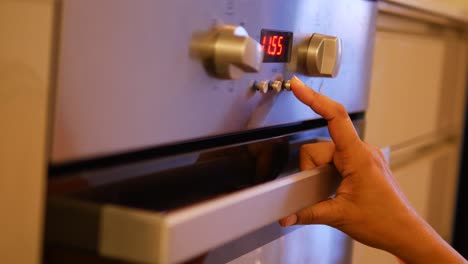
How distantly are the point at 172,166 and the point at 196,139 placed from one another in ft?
0.11

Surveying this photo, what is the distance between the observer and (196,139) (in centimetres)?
46

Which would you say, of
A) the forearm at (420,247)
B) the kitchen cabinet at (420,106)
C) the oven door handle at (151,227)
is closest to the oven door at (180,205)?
the oven door handle at (151,227)

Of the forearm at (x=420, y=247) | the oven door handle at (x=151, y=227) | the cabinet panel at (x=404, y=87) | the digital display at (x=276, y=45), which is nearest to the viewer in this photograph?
the oven door handle at (x=151, y=227)

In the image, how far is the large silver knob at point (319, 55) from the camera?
0.58 metres

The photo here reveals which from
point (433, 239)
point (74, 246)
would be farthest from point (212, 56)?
point (433, 239)

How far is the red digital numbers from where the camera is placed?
1.72 ft

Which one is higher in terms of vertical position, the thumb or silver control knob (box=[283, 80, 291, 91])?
silver control knob (box=[283, 80, 291, 91])

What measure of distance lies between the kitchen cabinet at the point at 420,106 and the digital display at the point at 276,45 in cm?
37

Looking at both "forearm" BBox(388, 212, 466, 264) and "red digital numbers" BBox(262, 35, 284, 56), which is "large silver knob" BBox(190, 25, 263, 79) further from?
"forearm" BBox(388, 212, 466, 264)

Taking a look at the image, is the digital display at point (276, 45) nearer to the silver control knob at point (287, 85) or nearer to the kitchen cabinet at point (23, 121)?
the silver control knob at point (287, 85)

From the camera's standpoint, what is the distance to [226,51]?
43cm

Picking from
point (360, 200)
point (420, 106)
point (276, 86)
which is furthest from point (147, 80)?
point (420, 106)

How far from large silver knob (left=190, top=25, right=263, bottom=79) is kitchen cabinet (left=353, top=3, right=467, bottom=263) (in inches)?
19.3

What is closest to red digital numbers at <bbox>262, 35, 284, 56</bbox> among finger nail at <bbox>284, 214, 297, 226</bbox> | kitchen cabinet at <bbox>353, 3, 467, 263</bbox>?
finger nail at <bbox>284, 214, 297, 226</bbox>
